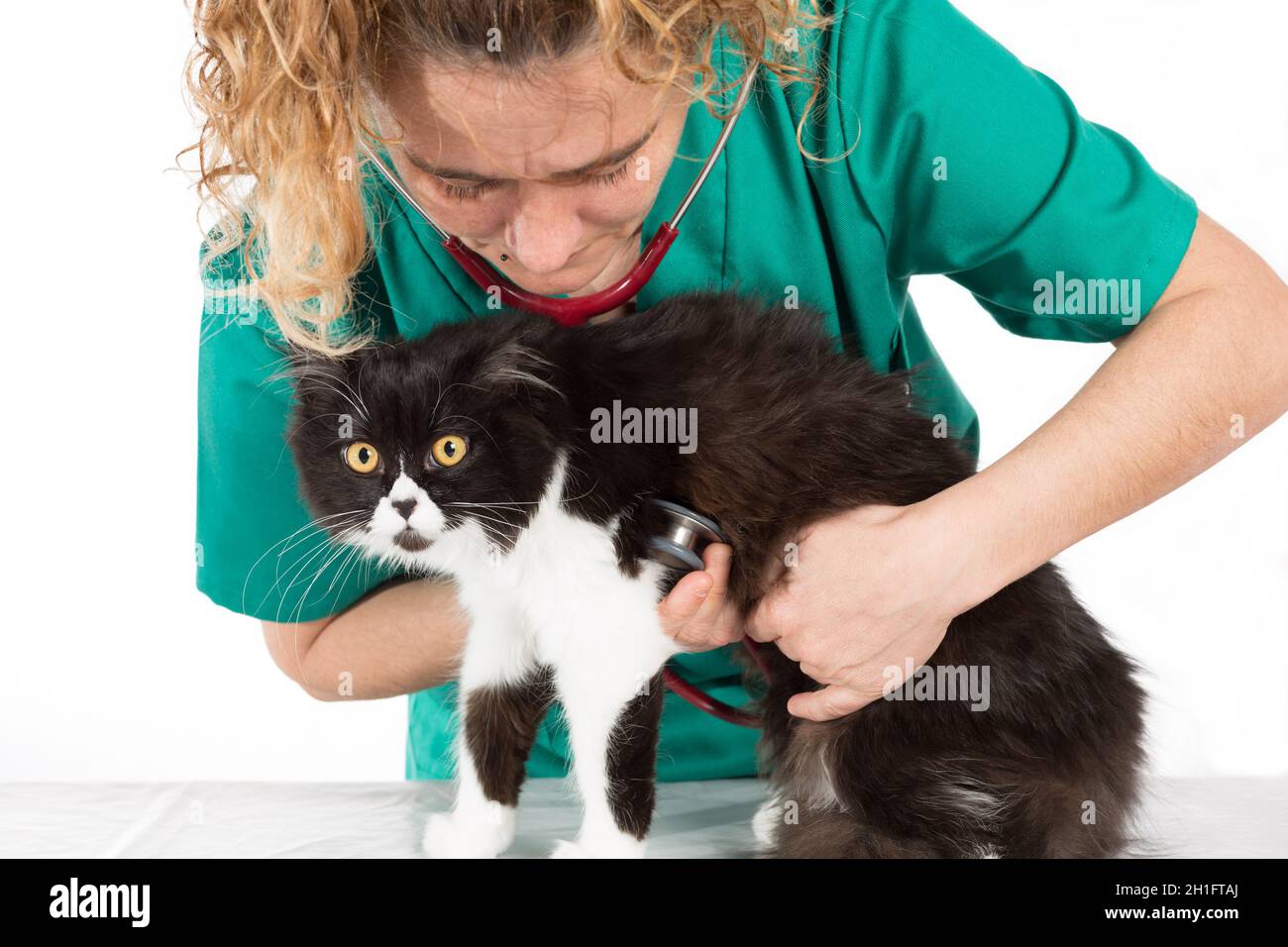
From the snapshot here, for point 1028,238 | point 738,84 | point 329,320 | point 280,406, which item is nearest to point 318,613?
point 280,406

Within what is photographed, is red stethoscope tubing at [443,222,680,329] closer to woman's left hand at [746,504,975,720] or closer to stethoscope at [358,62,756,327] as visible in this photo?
stethoscope at [358,62,756,327]

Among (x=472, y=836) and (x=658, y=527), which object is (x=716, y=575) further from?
(x=472, y=836)

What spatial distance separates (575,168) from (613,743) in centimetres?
52

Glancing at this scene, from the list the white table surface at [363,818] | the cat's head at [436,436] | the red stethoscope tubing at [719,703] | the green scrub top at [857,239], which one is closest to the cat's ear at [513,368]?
the cat's head at [436,436]

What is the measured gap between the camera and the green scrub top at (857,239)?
1.14 metres

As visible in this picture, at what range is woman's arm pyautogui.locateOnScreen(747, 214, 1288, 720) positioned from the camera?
40.2 inches

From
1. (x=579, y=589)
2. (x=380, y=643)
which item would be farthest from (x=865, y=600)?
(x=380, y=643)

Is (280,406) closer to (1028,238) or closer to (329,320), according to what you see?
(329,320)

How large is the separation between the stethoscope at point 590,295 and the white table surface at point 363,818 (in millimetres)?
557

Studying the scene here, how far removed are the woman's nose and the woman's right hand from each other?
31 cm

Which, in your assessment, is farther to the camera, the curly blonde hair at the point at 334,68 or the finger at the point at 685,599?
the finger at the point at 685,599

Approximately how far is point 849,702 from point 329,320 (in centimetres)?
62

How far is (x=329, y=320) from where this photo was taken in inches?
43.4

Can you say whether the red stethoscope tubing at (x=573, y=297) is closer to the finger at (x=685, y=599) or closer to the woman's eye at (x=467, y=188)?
the woman's eye at (x=467, y=188)
